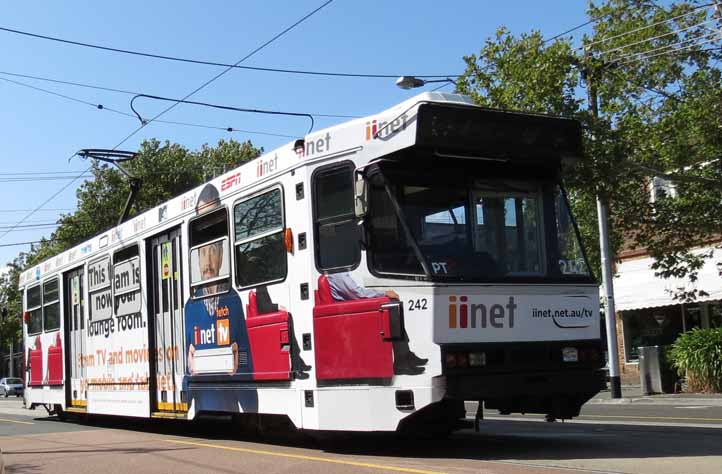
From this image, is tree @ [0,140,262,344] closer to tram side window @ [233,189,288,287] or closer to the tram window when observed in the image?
the tram window

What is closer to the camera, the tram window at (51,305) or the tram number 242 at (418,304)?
the tram number 242 at (418,304)

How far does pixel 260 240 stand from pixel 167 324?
10.4 ft

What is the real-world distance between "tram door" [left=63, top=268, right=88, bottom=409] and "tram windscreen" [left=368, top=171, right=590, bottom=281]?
9.68m

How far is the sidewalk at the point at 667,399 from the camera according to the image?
20.2m

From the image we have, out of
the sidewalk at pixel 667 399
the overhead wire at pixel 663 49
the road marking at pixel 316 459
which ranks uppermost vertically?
the overhead wire at pixel 663 49

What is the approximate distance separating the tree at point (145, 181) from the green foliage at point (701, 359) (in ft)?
79.9

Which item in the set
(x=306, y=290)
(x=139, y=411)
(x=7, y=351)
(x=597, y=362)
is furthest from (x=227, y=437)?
(x=7, y=351)

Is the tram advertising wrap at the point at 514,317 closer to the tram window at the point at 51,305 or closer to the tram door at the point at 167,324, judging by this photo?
the tram door at the point at 167,324

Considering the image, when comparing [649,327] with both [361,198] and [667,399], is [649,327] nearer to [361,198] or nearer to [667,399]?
[667,399]

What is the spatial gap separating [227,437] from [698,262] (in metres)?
10.9

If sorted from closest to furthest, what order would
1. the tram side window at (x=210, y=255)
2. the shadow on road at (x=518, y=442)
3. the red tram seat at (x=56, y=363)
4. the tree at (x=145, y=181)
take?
1. the shadow on road at (x=518, y=442)
2. the tram side window at (x=210, y=255)
3. the red tram seat at (x=56, y=363)
4. the tree at (x=145, y=181)

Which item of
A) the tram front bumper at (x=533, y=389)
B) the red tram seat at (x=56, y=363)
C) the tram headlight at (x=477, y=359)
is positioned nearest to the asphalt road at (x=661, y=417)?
the tram front bumper at (x=533, y=389)

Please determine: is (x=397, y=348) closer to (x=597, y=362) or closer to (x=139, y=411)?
(x=597, y=362)

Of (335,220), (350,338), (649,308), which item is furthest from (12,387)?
(350,338)
